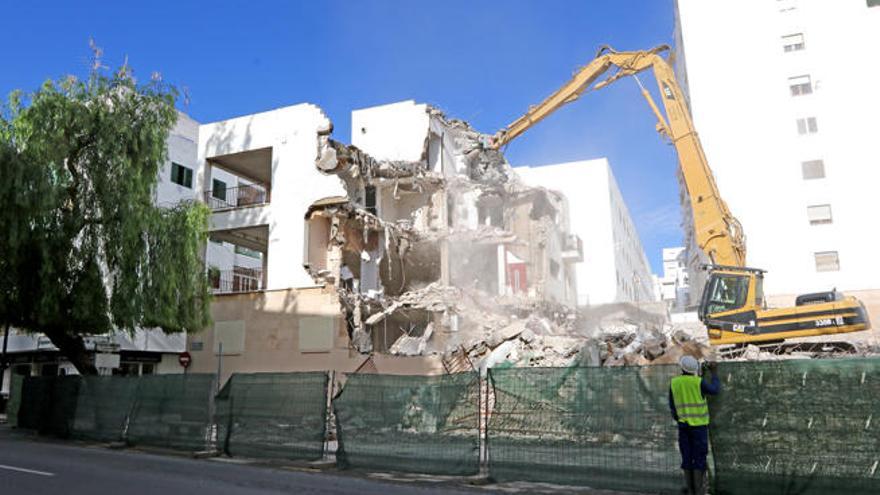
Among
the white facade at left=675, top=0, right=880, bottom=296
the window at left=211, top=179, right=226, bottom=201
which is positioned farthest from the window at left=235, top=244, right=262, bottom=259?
the white facade at left=675, top=0, right=880, bottom=296

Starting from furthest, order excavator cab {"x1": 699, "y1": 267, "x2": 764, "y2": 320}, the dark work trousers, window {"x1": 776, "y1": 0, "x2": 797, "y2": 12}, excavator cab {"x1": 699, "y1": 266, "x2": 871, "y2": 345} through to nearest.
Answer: window {"x1": 776, "y1": 0, "x2": 797, "y2": 12}, excavator cab {"x1": 699, "y1": 267, "x2": 764, "y2": 320}, excavator cab {"x1": 699, "y1": 266, "x2": 871, "y2": 345}, the dark work trousers

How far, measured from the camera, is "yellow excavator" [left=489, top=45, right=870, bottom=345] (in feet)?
49.5

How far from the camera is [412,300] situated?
27797 mm

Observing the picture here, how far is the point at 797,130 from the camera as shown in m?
31.9

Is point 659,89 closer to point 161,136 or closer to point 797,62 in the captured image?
point 161,136

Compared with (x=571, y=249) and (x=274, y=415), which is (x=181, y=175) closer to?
(x=274, y=415)

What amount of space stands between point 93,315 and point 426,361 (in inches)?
446

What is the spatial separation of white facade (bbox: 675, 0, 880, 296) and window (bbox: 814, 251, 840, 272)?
0.05 m

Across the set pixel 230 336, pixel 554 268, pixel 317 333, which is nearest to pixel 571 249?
pixel 554 268

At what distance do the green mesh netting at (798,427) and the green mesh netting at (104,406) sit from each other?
11.3 m

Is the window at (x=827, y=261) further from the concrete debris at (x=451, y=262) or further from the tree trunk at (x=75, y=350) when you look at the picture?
the tree trunk at (x=75, y=350)

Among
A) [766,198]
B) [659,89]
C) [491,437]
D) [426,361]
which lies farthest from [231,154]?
[766,198]

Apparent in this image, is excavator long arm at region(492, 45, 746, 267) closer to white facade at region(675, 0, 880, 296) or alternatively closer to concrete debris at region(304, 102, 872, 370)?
concrete debris at region(304, 102, 872, 370)

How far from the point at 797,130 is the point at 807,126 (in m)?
0.46
